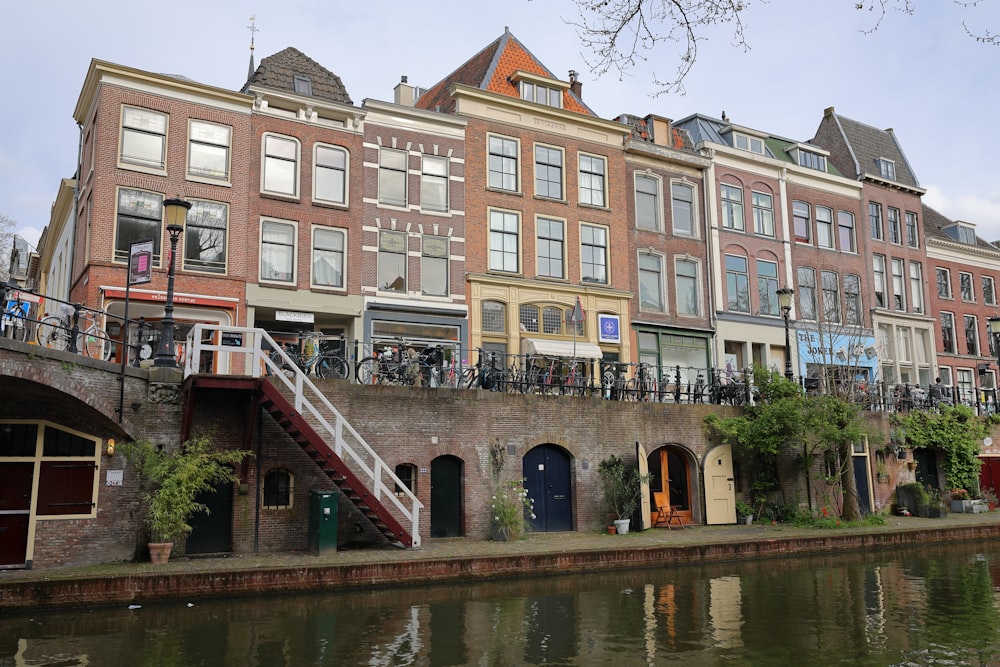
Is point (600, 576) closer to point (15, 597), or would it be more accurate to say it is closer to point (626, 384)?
point (626, 384)

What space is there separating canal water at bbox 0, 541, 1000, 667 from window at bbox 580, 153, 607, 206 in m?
16.1

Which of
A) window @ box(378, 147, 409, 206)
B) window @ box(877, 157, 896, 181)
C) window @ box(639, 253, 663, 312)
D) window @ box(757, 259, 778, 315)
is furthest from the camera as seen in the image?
window @ box(877, 157, 896, 181)

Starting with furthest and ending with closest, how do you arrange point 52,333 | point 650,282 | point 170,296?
point 650,282 < point 170,296 < point 52,333

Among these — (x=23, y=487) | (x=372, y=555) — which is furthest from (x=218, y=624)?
(x=23, y=487)

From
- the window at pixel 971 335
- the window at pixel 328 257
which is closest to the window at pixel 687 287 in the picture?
the window at pixel 328 257

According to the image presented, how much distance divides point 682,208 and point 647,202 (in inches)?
64.9

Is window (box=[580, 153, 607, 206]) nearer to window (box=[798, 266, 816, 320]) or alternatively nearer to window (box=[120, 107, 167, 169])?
window (box=[798, 266, 816, 320])

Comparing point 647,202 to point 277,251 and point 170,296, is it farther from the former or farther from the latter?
point 170,296

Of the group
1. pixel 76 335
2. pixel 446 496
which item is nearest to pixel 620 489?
pixel 446 496

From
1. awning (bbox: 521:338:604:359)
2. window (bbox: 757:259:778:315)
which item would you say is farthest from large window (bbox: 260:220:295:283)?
window (bbox: 757:259:778:315)

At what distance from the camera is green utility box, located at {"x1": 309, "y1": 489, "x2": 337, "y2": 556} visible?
1603 centimetres

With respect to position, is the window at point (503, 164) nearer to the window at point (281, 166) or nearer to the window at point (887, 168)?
the window at point (281, 166)

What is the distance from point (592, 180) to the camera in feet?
94.4

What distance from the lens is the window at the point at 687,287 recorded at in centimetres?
2992
